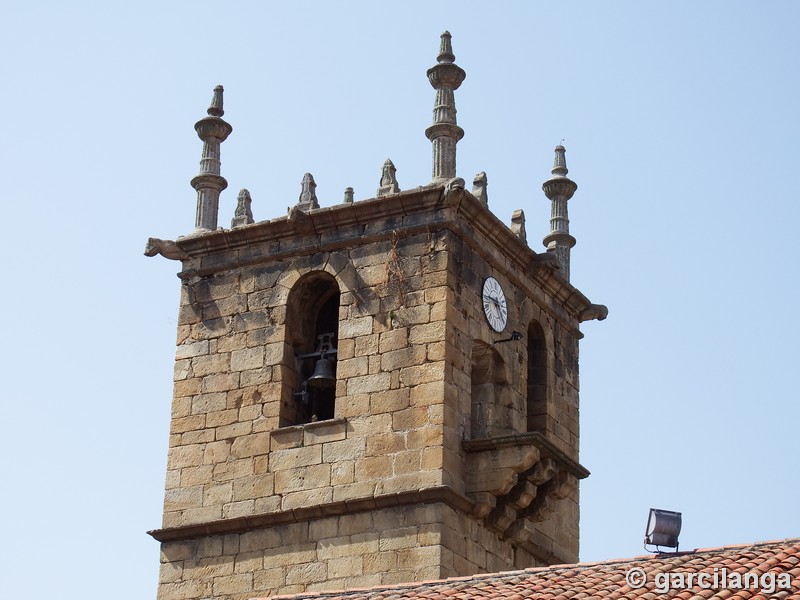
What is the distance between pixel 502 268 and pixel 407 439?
111 inches

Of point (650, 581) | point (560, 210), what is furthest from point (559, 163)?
point (650, 581)

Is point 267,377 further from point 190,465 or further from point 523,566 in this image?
point 523,566

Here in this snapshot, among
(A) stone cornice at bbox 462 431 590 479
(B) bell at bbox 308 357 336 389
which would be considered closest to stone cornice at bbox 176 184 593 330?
(B) bell at bbox 308 357 336 389

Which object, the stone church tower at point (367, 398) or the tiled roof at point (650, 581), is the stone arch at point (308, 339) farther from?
the tiled roof at point (650, 581)

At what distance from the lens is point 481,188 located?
25.6m

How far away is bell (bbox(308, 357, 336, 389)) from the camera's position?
82.4 feet

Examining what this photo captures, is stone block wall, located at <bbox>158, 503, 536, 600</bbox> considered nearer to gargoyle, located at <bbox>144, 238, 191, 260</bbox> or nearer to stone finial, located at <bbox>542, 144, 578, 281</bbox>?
gargoyle, located at <bbox>144, 238, 191, 260</bbox>

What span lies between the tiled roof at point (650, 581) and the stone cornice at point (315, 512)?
2193 mm

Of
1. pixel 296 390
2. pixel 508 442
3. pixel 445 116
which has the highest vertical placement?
pixel 445 116

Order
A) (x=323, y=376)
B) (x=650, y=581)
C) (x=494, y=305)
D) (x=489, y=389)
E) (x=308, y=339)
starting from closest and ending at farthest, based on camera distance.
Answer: (x=650, y=581), (x=323, y=376), (x=489, y=389), (x=494, y=305), (x=308, y=339)

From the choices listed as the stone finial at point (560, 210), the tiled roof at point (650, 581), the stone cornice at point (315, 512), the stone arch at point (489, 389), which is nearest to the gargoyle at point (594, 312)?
the stone finial at point (560, 210)

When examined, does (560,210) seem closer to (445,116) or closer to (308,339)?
(445,116)

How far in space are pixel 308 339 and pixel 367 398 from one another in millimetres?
1497

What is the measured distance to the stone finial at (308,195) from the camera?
2580cm
